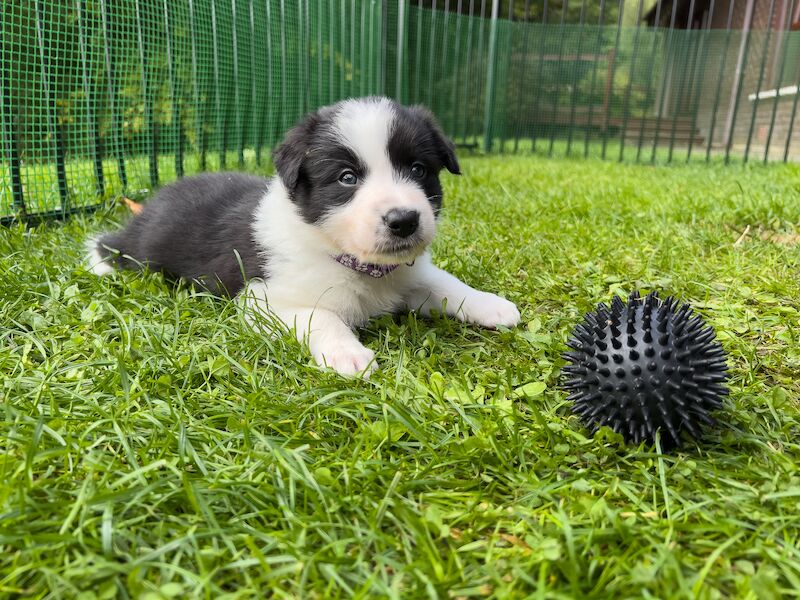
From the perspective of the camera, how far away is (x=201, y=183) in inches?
130

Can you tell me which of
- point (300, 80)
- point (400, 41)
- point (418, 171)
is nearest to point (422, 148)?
point (418, 171)

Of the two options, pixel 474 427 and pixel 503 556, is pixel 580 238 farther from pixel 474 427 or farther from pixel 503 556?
pixel 503 556

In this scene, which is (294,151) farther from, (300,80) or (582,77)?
(582,77)

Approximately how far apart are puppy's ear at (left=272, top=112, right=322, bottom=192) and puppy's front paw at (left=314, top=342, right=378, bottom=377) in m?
0.75

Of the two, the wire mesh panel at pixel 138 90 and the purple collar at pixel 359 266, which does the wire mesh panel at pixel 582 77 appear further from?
the purple collar at pixel 359 266

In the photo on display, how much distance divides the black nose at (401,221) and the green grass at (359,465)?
41 centimetres

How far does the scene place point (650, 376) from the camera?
1504 millimetres

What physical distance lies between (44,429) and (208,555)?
63 cm

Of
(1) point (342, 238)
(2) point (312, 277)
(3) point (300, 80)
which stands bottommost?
(2) point (312, 277)

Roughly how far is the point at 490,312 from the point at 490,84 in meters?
9.65

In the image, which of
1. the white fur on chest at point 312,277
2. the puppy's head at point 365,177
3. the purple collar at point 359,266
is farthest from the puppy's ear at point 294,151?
the purple collar at point 359,266

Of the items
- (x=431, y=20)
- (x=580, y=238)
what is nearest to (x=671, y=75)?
(x=431, y=20)

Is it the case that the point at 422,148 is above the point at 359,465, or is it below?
above

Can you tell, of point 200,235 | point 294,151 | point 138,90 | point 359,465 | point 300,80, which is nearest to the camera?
point 359,465
